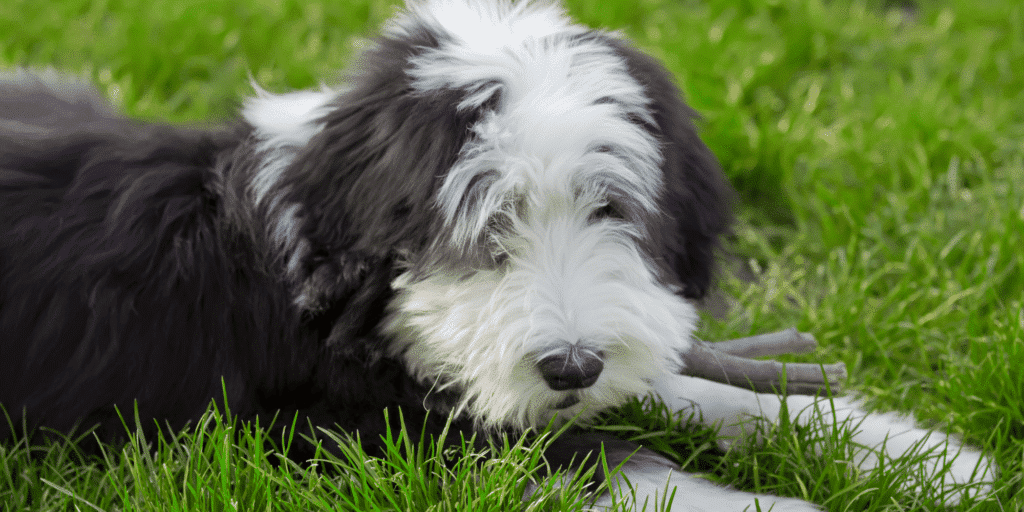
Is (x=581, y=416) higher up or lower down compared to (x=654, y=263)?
lower down

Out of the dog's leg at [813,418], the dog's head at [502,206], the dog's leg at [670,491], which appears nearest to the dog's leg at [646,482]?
the dog's leg at [670,491]

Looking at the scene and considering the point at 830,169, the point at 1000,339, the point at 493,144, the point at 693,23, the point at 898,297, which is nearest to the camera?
the point at 493,144

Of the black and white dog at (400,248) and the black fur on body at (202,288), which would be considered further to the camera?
the black fur on body at (202,288)

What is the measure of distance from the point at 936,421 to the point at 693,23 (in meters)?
2.99

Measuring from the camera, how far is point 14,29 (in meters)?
5.43

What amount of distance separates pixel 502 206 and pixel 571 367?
0.44 m

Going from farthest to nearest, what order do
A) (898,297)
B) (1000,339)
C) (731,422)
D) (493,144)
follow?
(898,297)
(1000,339)
(731,422)
(493,144)

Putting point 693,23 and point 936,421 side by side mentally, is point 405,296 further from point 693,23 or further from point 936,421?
point 693,23

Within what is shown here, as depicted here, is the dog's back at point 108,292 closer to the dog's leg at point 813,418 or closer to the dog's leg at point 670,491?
the dog's leg at point 670,491

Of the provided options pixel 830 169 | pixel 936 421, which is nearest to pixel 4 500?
pixel 936 421

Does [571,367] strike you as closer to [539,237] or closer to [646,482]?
[539,237]

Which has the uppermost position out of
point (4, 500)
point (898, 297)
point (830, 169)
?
point (830, 169)

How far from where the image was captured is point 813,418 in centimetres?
276

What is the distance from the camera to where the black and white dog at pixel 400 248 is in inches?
89.5
